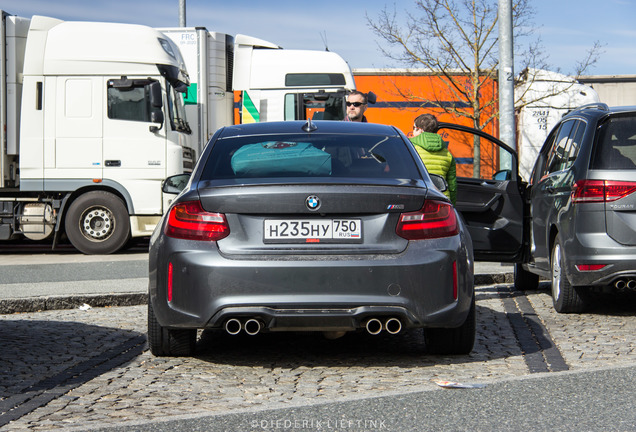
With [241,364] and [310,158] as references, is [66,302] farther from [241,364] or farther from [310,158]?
[310,158]

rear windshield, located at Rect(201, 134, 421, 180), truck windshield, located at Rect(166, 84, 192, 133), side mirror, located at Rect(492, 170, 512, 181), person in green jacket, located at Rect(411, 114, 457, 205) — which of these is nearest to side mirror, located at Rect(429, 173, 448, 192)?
rear windshield, located at Rect(201, 134, 421, 180)

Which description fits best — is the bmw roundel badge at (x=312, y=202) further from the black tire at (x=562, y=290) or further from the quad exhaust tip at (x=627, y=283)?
the quad exhaust tip at (x=627, y=283)

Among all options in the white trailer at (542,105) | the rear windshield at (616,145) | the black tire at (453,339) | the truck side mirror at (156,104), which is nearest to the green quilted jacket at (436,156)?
the rear windshield at (616,145)

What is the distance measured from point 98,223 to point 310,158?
904cm

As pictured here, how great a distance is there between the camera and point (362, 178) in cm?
551

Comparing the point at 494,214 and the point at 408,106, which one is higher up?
the point at 408,106

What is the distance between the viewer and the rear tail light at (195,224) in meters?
5.35

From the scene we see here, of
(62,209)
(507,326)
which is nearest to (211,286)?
(507,326)

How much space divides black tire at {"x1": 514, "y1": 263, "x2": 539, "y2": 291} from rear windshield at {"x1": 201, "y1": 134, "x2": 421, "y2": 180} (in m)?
3.95

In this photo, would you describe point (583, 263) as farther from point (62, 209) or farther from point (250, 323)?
point (62, 209)

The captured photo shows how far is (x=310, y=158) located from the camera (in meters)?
5.89

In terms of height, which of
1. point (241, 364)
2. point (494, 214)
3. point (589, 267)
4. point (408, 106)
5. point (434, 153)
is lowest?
point (241, 364)

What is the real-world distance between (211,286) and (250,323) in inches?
12.2

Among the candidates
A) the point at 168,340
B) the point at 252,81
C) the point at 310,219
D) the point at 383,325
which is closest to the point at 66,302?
the point at 168,340
